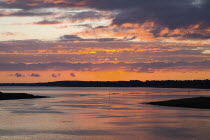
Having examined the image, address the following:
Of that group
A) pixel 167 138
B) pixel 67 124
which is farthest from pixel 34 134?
pixel 167 138

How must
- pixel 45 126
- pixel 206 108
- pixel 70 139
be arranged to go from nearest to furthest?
pixel 70 139
pixel 45 126
pixel 206 108

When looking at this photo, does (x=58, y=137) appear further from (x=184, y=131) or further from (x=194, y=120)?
(x=194, y=120)

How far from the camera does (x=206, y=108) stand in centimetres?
6856

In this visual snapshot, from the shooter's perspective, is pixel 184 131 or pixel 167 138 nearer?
pixel 167 138

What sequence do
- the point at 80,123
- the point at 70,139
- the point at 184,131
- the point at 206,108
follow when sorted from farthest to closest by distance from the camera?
the point at 206,108, the point at 80,123, the point at 184,131, the point at 70,139

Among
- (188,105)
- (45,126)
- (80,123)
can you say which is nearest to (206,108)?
(188,105)

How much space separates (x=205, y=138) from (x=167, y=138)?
3.72 metres

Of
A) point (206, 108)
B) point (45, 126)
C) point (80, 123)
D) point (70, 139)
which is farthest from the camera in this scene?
point (206, 108)

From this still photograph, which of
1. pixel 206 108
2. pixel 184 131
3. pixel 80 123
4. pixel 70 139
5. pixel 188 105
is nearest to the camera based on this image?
pixel 70 139

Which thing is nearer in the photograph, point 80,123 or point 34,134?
point 34,134

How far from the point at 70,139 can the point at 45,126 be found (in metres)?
9.70

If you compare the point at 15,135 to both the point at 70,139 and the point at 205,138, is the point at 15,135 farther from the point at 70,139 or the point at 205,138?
the point at 205,138

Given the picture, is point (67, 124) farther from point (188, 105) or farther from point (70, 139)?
point (188, 105)

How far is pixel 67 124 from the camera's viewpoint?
4431cm
